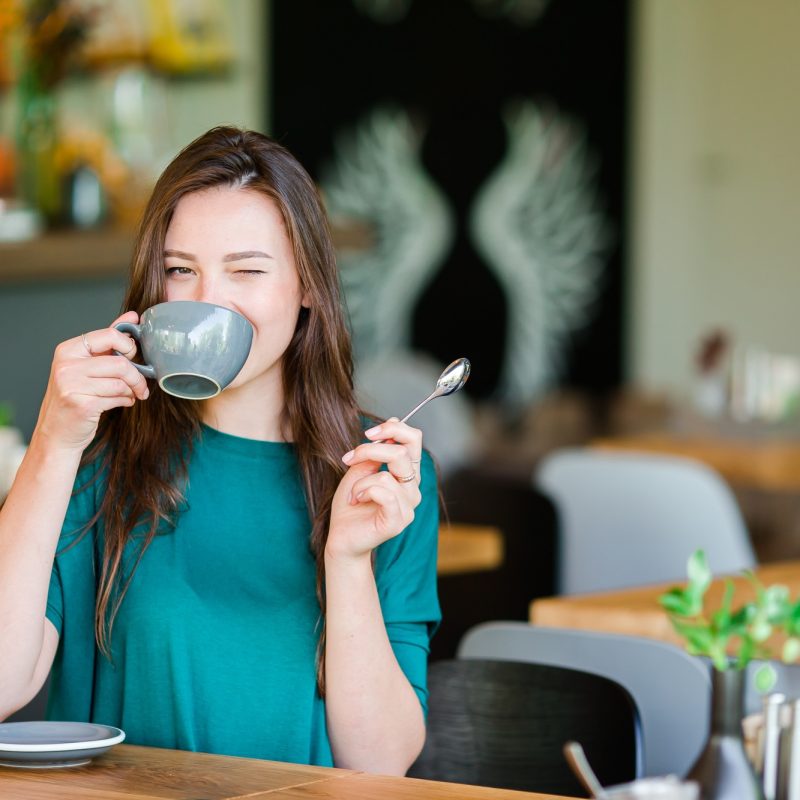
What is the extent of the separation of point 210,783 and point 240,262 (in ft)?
1.70

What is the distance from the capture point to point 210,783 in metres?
1.30

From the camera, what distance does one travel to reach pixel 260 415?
168 centimetres

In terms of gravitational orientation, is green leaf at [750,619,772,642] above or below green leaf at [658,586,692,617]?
below

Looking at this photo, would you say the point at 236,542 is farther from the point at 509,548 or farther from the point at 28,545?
the point at 509,548

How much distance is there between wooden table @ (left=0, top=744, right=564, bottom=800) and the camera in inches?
49.7

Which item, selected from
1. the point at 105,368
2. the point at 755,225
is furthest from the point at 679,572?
the point at 755,225

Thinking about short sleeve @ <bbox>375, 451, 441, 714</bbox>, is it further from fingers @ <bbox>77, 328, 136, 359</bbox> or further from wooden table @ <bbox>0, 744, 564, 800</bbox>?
fingers @ <bbox>77, 328, 136, 359</bbox>

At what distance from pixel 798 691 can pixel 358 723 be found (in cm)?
74

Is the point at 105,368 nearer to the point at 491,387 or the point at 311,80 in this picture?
the point at 311,80

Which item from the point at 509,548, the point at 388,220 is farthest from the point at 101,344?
the point at 388,220

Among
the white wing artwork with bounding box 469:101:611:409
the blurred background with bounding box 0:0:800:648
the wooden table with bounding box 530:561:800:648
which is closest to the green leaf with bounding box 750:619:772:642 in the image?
the wooden table with bounding box 530:561:800:648

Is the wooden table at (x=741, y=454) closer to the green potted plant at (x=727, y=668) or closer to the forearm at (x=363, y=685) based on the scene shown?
the forearm at (x=363, y=685)

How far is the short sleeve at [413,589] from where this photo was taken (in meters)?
1.62

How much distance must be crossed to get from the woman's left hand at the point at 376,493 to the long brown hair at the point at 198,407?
0.46 ft
